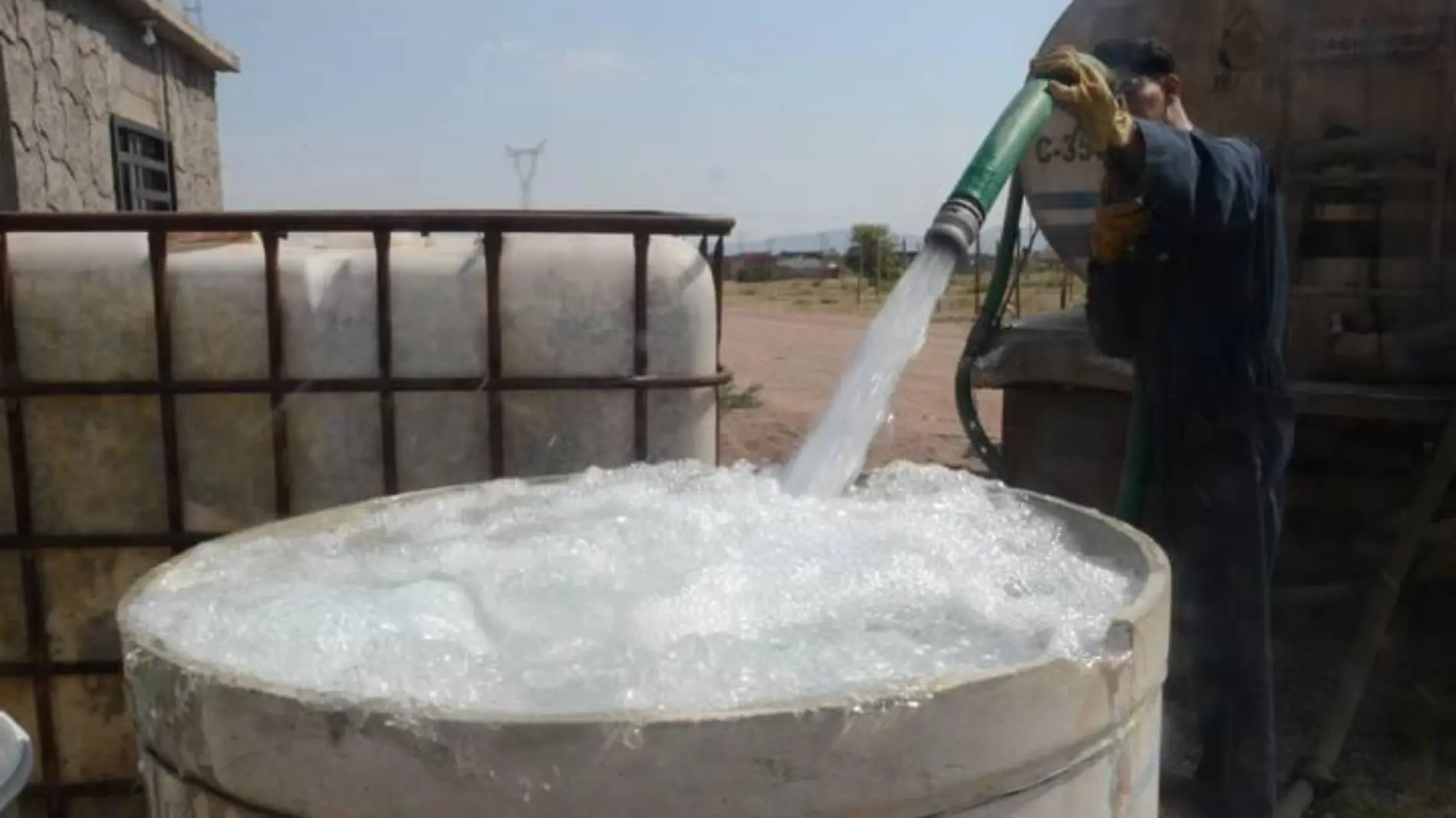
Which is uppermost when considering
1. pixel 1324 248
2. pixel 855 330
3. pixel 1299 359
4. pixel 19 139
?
pixel 19 139

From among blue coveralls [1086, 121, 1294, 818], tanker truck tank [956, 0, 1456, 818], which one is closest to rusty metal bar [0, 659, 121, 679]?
blue coveralls [1086, 121, 1294, 818]

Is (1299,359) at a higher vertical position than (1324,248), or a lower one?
lower

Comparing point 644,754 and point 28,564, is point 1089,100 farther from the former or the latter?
point 28,564

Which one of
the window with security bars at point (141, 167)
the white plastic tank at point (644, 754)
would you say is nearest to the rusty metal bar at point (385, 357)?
the white plastic tank at point (644, 754)

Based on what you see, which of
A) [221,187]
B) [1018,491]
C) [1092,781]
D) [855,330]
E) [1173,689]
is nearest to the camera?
[1092,781]

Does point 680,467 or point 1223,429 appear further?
point 1223,429

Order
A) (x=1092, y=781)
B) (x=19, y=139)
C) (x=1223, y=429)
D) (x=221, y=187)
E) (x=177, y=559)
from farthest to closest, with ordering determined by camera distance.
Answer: (x=221, y=187)
(x=19, y=139)
(x=1223, y=429)
(x=177, y=559)
(x=1092, y=781)

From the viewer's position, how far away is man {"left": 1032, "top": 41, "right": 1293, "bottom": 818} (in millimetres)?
2957

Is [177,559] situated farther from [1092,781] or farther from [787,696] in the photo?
[1092,781]

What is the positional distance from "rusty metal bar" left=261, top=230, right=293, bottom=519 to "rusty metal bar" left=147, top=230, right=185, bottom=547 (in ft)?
0.69

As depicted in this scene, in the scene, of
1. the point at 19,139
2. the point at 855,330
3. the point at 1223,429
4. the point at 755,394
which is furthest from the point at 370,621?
the point at 855,330

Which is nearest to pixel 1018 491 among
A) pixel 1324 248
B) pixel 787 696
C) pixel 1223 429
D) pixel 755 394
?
pixel 1223 429

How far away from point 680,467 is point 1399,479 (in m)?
3.03

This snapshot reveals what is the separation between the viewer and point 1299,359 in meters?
4.31
